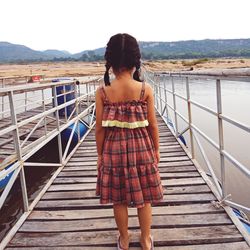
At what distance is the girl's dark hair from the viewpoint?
75.9 inches

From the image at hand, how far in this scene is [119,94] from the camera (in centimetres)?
203

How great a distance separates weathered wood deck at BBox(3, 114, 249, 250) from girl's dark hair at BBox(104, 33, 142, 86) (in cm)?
133

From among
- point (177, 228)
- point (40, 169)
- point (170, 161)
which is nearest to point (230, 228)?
point (177, 228)

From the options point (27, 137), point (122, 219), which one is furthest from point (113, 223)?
point (27, 137)

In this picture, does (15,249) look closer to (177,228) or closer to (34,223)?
(34,223)

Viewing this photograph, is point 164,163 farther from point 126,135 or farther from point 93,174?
point 126,135

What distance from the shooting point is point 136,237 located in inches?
98.6

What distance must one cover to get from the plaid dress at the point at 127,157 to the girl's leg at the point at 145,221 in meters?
0.09

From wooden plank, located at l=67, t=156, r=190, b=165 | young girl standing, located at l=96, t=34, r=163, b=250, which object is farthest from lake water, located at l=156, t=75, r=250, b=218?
wooden plank, located at l=67, t=156, r=190, b=165

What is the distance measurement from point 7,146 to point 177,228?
14.7ft

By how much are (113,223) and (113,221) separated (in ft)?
0.12

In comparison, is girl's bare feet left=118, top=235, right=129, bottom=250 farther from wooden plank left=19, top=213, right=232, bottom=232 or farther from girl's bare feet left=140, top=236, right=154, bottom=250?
wooden plank left=19, top=213, right=232, bottom=232

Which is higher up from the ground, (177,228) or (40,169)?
(177,228)

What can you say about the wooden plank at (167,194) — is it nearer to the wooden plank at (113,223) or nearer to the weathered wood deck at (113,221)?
the weathered wood deck at (113,221)
